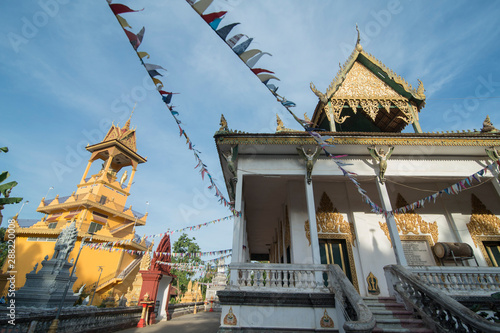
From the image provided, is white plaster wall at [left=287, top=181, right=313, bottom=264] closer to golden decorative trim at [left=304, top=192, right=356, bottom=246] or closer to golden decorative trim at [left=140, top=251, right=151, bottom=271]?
golden decorative trim at [left=304, top=192, right=356, bottom=246]

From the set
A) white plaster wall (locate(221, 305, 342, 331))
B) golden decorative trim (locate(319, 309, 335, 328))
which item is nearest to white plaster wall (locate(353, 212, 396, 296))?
golden decorative trim (locate(319, 309, 335, 328))

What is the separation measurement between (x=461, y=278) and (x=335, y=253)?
3477 millimetres

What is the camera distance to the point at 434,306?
479 cm

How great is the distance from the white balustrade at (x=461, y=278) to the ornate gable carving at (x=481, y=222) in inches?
121

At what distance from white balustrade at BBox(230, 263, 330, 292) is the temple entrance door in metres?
2.41

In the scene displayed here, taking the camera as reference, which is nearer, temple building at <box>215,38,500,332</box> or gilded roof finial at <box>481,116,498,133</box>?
temple building at <box>215,38,500,332</box>

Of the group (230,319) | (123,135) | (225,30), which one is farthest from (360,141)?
(123,135)

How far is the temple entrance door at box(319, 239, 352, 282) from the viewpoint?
8.41 meters

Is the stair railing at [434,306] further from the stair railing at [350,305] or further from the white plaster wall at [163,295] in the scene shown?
the white plaster wall at [163,295]

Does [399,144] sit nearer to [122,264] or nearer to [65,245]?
[65,245]

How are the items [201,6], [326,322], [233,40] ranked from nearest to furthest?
[201,6], [233,40], [326,322]

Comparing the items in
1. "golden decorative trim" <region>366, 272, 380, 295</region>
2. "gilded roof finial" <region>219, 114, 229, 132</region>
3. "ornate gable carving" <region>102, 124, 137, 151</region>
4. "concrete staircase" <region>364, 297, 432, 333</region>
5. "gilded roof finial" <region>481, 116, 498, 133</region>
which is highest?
"ornate gable carving" <region>102, 124, 137, 151</region>

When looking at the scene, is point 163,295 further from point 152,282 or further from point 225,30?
point 225,30

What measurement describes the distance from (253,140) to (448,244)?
312 inches
